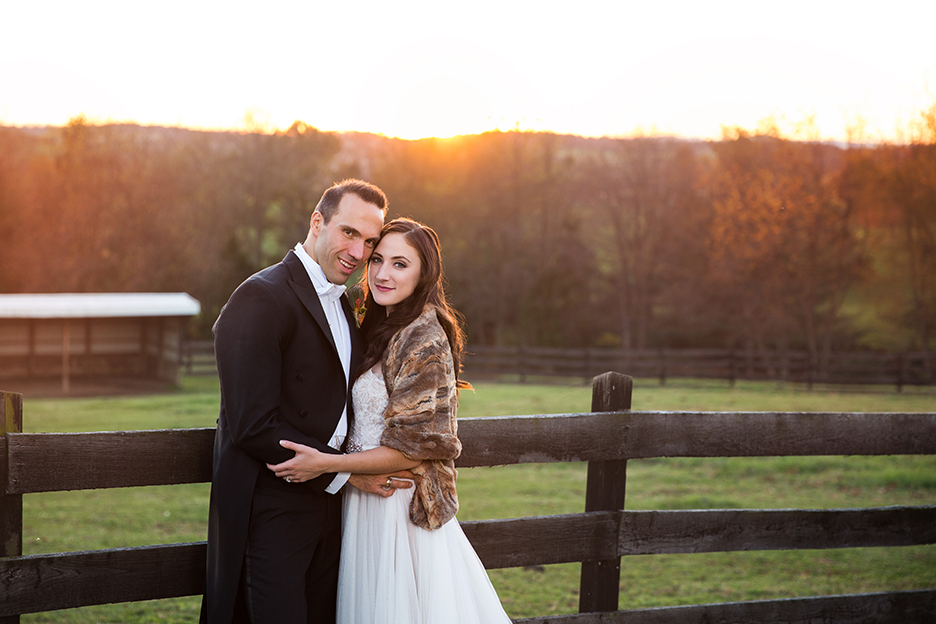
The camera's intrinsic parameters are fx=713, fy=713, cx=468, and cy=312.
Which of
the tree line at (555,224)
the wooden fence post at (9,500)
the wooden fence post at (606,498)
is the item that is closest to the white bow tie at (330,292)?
the wooden fence post at (9,500)

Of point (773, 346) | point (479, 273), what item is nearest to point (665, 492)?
point (479, 273)

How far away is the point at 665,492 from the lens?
956 cm

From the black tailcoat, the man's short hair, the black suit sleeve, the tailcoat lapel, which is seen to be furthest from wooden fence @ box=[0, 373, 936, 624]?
the man's short hair

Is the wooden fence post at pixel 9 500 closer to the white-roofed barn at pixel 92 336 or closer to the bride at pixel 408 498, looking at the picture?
the bride at pixel 408 498

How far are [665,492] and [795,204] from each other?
30.0 meters

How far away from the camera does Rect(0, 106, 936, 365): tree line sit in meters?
35.7

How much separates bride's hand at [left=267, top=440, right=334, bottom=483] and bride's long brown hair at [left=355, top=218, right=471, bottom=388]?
0.45 meters

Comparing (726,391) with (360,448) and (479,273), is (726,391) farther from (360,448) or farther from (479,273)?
(360,448)

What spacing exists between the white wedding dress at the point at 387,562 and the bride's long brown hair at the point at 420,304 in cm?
16

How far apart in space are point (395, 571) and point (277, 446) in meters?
0.70

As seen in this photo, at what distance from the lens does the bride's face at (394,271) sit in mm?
2770

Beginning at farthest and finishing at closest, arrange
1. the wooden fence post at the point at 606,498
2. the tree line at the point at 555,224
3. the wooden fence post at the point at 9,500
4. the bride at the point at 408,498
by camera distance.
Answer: the tree line at the point at 555,224, the wooden fence post at the point at 606,498, the bride at the point at 408,498, the wooden fence post at the point at 9,500

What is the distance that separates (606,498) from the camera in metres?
3.32

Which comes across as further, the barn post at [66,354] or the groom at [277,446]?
the barn post at [66,354]
